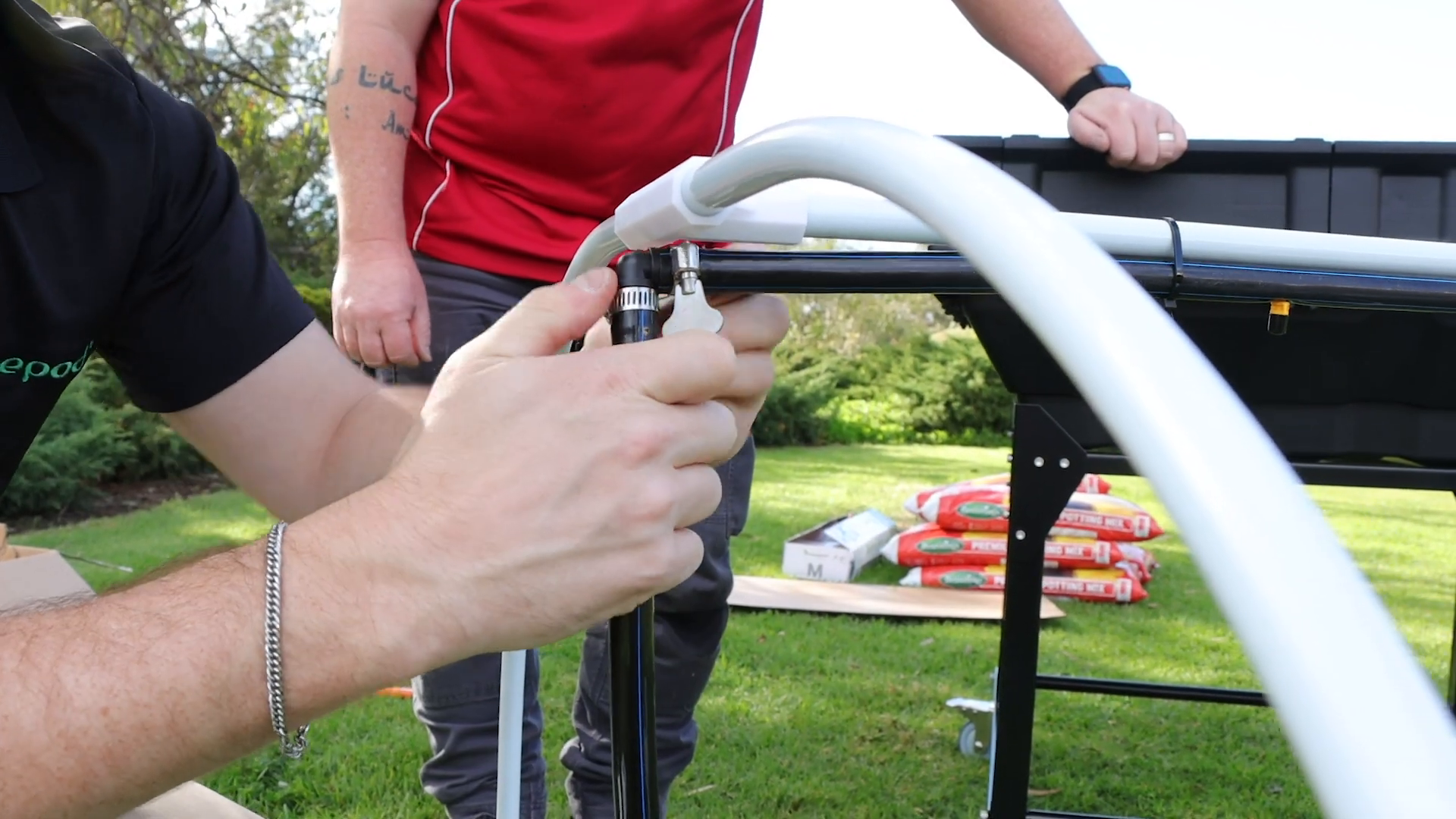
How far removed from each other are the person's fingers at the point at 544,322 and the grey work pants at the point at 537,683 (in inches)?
31.3

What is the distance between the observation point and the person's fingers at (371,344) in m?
1.41

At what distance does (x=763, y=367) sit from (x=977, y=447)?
13093 mm

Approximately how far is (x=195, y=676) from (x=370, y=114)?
1034 mm

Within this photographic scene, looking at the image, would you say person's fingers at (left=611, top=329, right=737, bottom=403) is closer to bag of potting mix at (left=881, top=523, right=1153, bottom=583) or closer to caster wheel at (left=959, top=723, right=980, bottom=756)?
caster wheel at (left=959, top=723, right=980, bottom=756)

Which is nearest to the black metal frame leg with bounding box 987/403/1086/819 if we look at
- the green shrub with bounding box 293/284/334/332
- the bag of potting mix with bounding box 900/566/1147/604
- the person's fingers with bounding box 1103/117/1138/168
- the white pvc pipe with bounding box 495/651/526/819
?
the person's fingers with bounding box 1103/117/1138/168

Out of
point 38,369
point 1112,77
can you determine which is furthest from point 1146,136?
point 38,369

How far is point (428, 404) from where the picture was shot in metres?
0.67

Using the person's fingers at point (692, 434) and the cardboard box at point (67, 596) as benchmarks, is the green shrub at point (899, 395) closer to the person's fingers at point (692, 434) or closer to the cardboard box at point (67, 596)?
the cardboard box at point (67, 596)

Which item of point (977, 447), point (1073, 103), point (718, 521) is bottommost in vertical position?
point (977, 447)

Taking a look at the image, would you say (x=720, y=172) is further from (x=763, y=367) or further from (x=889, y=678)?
(x=889, y=678)

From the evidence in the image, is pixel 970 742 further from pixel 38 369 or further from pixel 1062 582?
pixel 38 369

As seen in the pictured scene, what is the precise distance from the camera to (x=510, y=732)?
1.08 m

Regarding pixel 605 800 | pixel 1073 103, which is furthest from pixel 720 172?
pixel 605 800

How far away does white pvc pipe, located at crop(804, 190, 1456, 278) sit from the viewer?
0.72 meters
